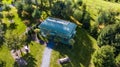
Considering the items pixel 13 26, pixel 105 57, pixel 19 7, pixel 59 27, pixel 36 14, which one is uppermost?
pixel 19 7

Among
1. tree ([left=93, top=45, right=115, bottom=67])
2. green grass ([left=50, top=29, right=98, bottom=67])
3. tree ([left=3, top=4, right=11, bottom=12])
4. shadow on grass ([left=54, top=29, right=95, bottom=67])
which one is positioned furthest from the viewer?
tree ([left=3, top=4, right=11, bottom=12])

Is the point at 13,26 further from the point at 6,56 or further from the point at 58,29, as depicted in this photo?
the point at 58,29

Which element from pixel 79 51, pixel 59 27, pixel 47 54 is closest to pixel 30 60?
pixel 47 54

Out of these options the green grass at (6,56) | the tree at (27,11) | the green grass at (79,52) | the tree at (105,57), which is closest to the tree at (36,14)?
the tree at (27,11)

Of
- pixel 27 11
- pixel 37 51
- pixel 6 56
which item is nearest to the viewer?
pixel 6 56

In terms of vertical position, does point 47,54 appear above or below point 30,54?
below

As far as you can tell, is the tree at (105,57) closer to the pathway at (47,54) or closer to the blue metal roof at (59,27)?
the blue metal roof at (59,27)

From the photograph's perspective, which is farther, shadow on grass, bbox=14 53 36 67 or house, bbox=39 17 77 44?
house, bbox=39 17 77 44

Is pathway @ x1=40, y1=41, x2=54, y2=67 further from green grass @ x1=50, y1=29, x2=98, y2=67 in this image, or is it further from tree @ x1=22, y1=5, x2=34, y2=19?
tree @ x1=22, y1=5, x2=34, y2=19

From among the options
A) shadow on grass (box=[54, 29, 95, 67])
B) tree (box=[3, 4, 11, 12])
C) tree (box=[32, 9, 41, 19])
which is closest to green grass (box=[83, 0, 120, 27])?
shadow on grass (box=[54, 29, 95, 67])
